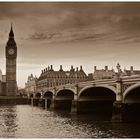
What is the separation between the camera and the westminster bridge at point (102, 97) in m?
13.6

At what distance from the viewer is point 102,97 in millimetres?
19891

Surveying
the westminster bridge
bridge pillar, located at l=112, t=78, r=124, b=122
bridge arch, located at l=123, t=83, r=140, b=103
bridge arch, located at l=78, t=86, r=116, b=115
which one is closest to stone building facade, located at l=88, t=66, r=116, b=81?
the westminster bridge

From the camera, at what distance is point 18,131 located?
11547 mm

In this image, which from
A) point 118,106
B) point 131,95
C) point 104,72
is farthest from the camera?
point 104,72

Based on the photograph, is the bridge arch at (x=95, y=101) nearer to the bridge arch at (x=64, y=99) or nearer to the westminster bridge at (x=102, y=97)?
the westminster bridge at (x=102, y=97)

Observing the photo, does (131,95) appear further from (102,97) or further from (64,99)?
(64,99)

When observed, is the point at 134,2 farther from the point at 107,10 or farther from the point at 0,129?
the point at 0,129

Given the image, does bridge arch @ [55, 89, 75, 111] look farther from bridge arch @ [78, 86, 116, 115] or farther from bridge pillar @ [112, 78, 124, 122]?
bridge pillar @ [112, 78, 124, 122]

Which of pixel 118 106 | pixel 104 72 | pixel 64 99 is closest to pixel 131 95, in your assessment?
pixel 118 106

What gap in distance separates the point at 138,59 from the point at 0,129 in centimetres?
570

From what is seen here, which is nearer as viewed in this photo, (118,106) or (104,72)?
(118,106)

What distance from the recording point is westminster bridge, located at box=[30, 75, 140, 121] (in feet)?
44.7

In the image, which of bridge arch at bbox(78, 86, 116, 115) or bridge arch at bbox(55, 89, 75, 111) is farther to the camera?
bridge arch at bbox(55, 89, 75, 111)

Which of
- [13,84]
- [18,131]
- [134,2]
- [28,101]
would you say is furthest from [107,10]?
[13,84]
